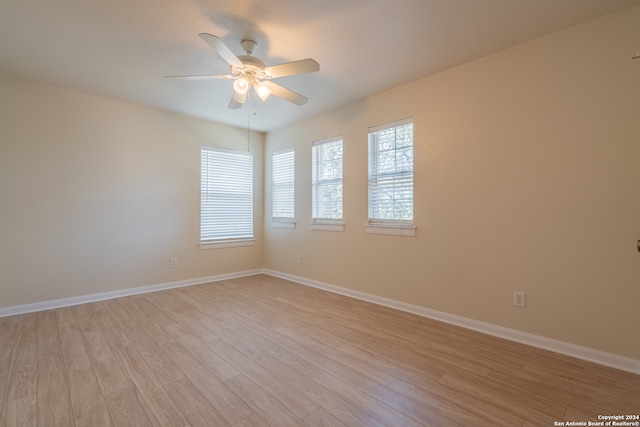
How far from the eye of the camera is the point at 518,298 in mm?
2467

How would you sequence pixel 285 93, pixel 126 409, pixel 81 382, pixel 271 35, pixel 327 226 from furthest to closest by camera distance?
pixel 327 226 → pixel 285 93 → pixel 271 35 → pixel 81 382 → pixel 126 409

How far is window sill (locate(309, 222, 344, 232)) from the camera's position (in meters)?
3.96

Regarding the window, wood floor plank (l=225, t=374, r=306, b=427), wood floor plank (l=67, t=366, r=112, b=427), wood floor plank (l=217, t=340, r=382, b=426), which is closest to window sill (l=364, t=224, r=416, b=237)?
the window

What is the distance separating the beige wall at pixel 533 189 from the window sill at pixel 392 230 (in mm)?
93

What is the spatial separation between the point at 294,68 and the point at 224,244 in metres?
3.39

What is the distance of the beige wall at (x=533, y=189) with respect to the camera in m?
2.05

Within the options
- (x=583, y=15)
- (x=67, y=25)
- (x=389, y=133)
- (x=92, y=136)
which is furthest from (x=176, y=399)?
(x=583, y=15)

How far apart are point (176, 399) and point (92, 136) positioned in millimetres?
3492

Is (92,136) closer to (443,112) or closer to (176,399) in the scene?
(176,399)

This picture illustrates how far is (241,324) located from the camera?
2.85m

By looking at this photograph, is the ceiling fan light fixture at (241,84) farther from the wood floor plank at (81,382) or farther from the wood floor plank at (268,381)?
the wood floor plank at (81,382)

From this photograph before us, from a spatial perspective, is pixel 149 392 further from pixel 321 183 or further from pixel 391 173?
pixel 321 183

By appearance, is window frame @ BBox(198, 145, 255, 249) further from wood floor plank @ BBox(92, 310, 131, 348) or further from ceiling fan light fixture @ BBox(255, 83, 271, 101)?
ceiling fan light fixture @ BBox(255, 83, 271, 101)

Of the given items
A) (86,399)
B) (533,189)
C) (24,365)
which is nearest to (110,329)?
(24,365)
